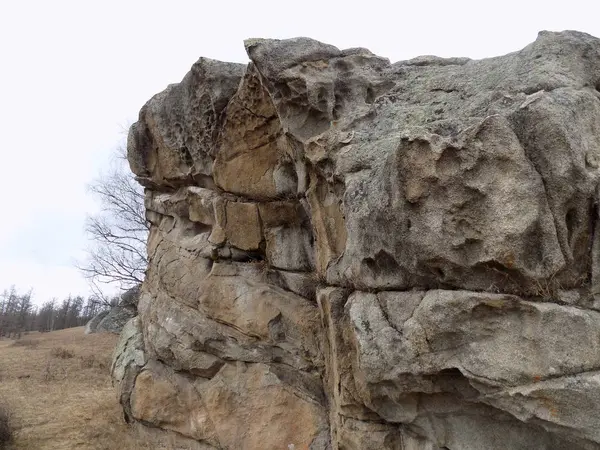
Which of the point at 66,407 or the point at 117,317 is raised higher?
the point at 117,317

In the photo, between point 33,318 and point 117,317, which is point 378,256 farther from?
point 33,318

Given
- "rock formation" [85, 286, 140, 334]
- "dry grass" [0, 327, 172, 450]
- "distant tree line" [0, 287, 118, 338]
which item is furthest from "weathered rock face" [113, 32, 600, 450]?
"distant tree line" [0, 287, 118, 338]

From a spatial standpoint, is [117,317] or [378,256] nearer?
[378,256]

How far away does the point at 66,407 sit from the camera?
9117 millimetres

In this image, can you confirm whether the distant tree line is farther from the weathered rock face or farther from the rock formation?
the weathered rock face

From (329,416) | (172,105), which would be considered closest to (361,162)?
(329,416)

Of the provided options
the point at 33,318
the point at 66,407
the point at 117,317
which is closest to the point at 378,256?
the point at 66,407

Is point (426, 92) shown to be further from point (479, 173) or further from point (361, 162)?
point (479, 173)

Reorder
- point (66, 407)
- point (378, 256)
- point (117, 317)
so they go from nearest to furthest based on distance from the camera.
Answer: point (378, 256) → point (66, 407) → point (117, 317)

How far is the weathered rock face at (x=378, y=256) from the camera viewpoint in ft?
11.6

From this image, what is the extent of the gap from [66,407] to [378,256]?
7.54 metres

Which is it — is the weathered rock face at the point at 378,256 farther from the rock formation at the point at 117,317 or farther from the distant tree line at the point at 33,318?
the distant tree line at the point at 33,318

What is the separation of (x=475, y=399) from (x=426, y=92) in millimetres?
3121

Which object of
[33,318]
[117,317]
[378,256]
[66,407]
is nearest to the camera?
[378,256]
